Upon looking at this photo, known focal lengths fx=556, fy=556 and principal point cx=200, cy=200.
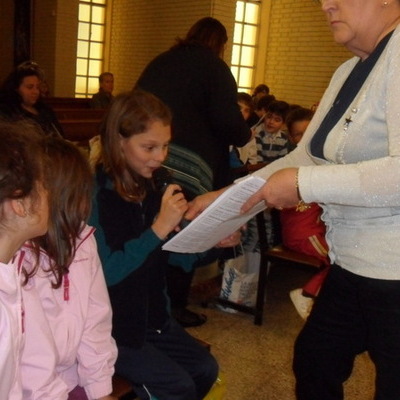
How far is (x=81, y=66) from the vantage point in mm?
11531

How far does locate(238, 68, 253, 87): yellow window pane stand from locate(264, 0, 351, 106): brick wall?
1.15 ft

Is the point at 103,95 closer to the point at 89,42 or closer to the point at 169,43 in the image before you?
the point at 169,43

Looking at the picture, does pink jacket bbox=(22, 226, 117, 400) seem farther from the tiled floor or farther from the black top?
the tiled floor

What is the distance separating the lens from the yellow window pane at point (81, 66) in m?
11.5

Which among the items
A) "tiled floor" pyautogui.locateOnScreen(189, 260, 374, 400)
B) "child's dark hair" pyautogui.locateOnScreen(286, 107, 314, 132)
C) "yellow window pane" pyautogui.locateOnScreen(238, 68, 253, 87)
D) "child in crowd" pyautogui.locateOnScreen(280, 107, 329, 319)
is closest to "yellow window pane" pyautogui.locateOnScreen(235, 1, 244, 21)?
"yellow window pane" pyautogui.locateOnScreen(238, 68, 253, 87)

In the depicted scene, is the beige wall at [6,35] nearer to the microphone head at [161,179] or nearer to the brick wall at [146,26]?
the brick wall at [146,26]

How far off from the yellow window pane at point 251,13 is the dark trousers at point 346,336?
893cm

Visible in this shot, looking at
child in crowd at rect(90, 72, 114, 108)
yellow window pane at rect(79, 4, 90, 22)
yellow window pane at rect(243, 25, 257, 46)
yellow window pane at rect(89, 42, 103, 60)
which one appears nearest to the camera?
child in crowd at rect(90, 72, 114, 108)

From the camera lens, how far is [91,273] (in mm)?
1541

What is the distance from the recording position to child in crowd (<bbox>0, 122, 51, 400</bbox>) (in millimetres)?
1128

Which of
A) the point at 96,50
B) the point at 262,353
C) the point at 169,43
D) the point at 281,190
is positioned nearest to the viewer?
the point at 281,190

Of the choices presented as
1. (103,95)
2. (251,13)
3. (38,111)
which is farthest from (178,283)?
(251,13)

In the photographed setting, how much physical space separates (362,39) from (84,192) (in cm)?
82

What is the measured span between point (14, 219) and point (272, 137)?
4.03 metres
